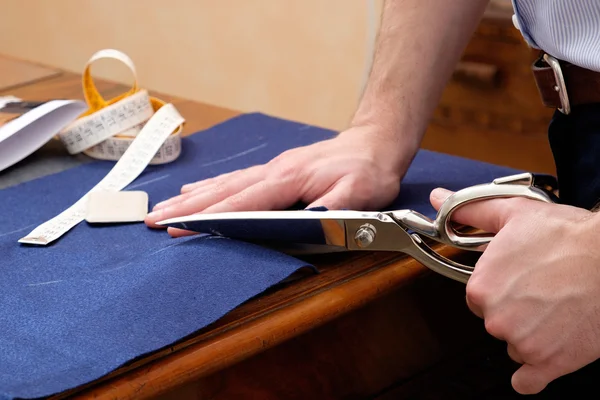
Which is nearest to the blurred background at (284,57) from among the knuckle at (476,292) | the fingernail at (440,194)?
the fingernail at (440,194)

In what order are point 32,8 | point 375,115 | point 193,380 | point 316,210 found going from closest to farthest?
point 193,380 < point 316,210 < point 375,115 < point 32,8

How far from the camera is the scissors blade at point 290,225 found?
2.28ft

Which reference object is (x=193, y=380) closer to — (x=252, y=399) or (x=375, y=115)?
(x=252, y=399)

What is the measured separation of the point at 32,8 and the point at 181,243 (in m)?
3.00

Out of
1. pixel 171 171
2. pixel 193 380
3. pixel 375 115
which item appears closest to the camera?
pixel 193 380

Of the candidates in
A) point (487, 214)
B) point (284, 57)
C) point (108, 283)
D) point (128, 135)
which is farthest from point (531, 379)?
point (284, 57)

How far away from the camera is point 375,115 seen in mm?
925

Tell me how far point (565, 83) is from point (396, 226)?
231 millimetres

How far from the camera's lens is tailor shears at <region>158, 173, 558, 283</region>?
2.26ft

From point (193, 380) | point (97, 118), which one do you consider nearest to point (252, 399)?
point (193, 380)

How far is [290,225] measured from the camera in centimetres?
71

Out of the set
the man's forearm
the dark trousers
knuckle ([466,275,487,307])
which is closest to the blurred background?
the man's forearm

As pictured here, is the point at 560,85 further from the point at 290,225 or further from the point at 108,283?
the point at 108,283

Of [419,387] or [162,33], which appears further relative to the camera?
[162,33]
